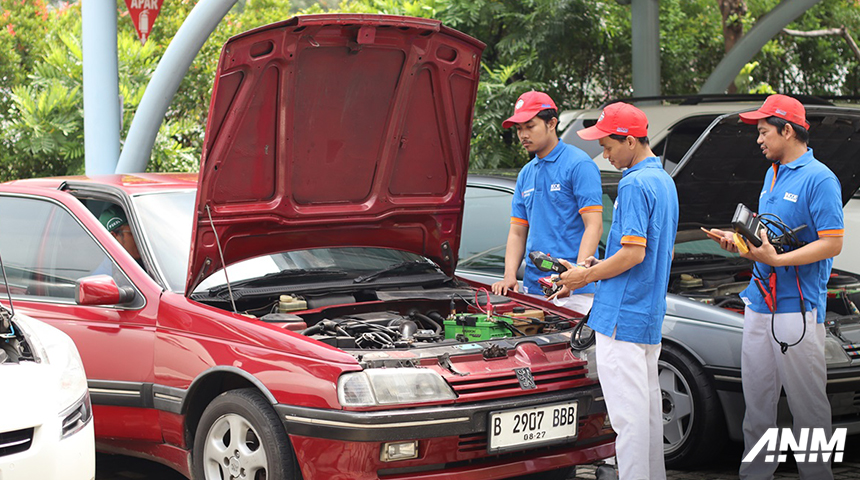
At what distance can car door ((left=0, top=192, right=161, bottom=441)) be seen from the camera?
4.55 m

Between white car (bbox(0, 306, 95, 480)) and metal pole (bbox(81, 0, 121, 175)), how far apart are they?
4.90 meters

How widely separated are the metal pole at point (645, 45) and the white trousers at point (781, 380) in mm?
8285

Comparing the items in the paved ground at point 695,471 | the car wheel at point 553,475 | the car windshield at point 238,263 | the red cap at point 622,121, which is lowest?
the paved ground at point 695,471

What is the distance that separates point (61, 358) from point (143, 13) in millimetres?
6227

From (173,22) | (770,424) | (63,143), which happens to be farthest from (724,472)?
Result: (173,22)

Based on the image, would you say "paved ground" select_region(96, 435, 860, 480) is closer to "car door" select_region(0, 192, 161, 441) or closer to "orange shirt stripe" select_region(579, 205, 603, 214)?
"car door" select_region(0, 192, 161, 441)

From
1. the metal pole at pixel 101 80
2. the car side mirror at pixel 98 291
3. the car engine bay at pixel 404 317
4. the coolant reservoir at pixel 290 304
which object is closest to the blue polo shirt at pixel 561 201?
the car engine bay at pixel 404 317

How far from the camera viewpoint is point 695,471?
526 centimetres

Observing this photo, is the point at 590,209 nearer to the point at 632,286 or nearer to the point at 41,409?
the point at 632,286

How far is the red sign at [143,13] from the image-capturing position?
934cm

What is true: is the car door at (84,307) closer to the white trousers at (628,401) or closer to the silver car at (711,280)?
the white trousers at (628,401)

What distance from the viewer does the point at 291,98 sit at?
459 cm

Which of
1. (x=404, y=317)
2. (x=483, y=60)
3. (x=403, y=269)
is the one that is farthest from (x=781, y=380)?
(x=483, y=60)

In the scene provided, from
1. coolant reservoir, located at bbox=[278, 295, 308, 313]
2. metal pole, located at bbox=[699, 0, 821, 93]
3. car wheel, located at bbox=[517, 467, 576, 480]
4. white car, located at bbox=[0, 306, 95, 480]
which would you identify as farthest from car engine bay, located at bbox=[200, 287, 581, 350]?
metal pole, located at bbox=[699, 0, 821, 93]
